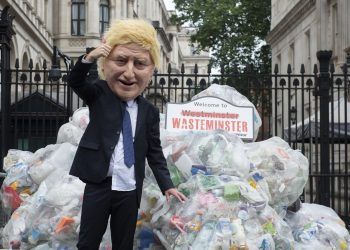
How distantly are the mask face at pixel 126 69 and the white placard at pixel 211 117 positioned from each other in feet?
6.91

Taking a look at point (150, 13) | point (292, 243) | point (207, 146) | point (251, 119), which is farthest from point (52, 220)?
point (150, 13)

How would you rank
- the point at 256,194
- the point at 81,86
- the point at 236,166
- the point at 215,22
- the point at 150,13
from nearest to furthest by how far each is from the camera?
the point at 81,86, the point at 256,194, the point at 236,166, the point at 215,22, the point at 150,13

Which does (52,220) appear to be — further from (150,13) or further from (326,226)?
(150,13)

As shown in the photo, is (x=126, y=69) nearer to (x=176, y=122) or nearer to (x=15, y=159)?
(x=176, y=122)

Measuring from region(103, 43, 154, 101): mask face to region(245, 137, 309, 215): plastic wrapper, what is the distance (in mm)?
1639

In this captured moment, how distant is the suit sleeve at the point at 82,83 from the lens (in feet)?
10.7

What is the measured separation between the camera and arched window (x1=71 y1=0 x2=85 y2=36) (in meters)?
40.1

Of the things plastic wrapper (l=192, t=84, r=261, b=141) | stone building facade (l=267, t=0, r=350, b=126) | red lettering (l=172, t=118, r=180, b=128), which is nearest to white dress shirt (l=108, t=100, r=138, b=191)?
red lettering (l=172, t=118, r=180, b=128)

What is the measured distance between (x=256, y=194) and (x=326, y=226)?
1238mm

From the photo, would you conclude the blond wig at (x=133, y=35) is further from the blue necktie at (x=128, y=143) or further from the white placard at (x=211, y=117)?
the white placard at (x=211, y=117)

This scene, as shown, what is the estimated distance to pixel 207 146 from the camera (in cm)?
449

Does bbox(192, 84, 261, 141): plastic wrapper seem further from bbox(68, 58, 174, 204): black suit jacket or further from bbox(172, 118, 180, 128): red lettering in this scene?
bbox(68, 58, 174, 204): black suit jacket

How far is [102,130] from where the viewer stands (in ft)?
11.0

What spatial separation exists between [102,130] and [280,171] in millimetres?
2060
